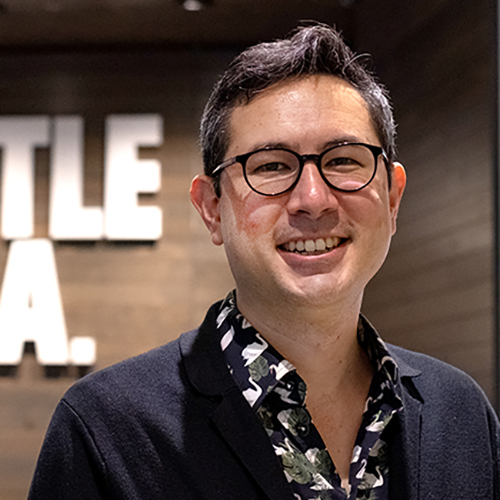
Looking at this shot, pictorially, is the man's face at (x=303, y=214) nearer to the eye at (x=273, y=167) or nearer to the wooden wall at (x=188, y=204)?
the eye at (x=273, y=167)

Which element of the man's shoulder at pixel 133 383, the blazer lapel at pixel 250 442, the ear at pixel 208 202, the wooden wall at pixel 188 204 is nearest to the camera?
the blazer lapel at pixel 250 442

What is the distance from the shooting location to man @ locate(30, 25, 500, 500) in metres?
1.20

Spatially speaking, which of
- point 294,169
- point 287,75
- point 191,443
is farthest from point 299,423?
point 287,75

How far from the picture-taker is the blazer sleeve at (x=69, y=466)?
117 cm

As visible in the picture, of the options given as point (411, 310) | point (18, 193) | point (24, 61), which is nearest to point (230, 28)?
point (24, 61)

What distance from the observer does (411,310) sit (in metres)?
2.97

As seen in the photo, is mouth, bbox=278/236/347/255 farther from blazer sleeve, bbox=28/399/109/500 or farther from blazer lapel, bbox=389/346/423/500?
blazer sleeve, bbox=28/399/109/500

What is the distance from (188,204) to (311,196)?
256 centimetres

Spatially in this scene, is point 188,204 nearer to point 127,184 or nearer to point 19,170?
point 127,184

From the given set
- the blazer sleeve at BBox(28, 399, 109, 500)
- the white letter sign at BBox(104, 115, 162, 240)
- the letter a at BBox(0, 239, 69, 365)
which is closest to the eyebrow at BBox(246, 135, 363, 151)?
the blazer sleeve at BBox(28, 399, 109, 500)

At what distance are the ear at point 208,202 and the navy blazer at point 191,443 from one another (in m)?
0.21

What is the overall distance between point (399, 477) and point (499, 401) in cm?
121

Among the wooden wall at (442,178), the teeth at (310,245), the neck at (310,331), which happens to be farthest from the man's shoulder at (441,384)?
the wooden wall at (442,178)

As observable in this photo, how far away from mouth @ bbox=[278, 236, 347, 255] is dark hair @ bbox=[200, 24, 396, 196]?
24cm
